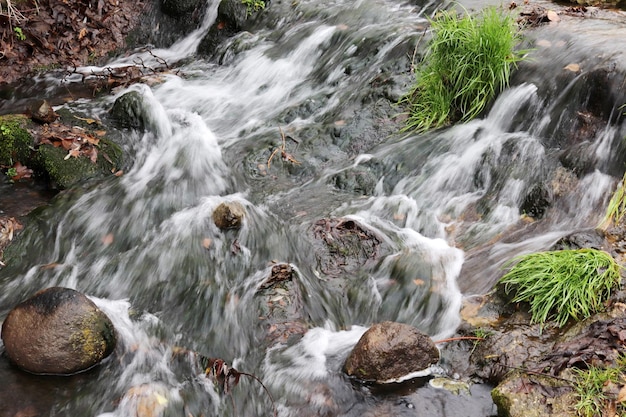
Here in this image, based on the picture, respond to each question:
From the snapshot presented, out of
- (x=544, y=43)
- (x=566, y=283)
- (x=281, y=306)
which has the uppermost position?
(x=544, y=43)

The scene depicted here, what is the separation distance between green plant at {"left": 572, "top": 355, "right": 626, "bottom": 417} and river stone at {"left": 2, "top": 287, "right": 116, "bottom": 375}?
10.2 ft

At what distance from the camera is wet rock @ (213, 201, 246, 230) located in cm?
492

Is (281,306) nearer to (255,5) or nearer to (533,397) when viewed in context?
(533,397)

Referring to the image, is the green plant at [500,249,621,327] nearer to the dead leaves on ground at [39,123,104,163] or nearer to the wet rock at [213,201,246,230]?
the wet rock at [213,201,246,230]

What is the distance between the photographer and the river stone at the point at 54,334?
3.57 metres

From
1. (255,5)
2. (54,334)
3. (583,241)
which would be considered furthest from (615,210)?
(255,5)

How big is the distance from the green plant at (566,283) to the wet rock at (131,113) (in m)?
4.77

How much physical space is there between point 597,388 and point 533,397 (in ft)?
1.19

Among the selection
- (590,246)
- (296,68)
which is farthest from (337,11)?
(590,246)

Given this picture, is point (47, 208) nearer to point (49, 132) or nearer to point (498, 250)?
point (49, 132)

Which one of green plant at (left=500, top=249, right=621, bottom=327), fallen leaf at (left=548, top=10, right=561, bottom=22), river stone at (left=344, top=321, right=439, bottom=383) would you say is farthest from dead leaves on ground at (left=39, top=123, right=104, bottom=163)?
fallen leaf at (left=548, top=10, right=561, bottom=22)

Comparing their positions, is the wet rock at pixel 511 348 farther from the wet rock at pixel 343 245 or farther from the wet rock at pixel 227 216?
the wet rock at pixel 227 216

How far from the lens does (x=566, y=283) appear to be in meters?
3.80

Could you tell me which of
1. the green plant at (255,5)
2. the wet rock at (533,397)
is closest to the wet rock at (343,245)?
the wet rock at (533,397)
